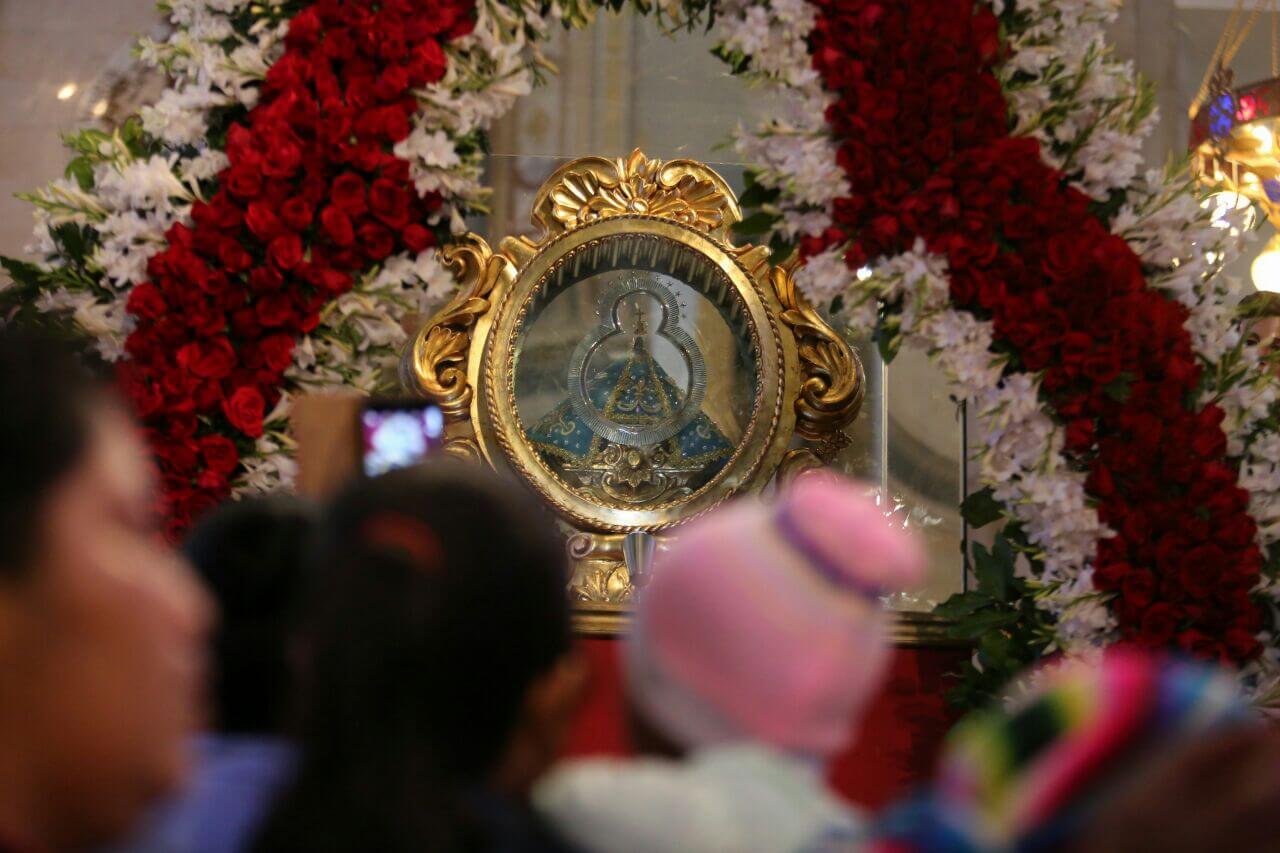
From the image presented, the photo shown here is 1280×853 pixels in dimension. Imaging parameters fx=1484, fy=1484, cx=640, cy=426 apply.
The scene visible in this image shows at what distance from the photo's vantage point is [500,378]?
3.87 meters

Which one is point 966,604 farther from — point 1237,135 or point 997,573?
point 1237,135

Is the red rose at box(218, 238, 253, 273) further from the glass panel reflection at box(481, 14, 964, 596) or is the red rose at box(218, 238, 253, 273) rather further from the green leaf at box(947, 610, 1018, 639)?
the green leaf at box(947, 610, 1018, 639)

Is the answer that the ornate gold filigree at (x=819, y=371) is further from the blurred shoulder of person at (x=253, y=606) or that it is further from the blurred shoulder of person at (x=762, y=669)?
the blurred shoulder of person at (x=762, y=669)

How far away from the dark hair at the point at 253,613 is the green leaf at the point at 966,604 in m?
2.06

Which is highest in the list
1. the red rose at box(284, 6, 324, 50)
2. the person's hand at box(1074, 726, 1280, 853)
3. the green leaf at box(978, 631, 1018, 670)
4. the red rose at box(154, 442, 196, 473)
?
the red rose at box(284, 6, 324, 50)

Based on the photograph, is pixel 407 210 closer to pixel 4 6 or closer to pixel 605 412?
pixel 605 412

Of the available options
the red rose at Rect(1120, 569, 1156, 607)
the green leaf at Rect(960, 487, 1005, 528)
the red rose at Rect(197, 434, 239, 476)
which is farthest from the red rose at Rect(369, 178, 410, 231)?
the red rose at Rect(1120, 569, 1156, 607)

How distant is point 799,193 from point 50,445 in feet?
7.57

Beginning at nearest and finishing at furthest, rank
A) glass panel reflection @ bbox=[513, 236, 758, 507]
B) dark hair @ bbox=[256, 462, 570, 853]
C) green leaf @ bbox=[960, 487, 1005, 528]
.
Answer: dark hair @ bbox=[256, 462, 570, 853] → green leaf @ bbox=[960, 487, 1005, 528] → glass panel reflection @ bbox=[513, 236, 758, 507]

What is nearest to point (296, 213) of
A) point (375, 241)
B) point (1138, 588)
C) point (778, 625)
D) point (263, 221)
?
point (263, 221)

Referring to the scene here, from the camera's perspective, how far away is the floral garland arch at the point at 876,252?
3068mm

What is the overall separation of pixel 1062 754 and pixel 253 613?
0.83m

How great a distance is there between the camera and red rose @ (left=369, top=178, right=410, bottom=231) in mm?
3127

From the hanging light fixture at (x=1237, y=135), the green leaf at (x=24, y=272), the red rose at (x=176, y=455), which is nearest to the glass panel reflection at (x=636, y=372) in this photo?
the red rose at (x=176, y=455)
